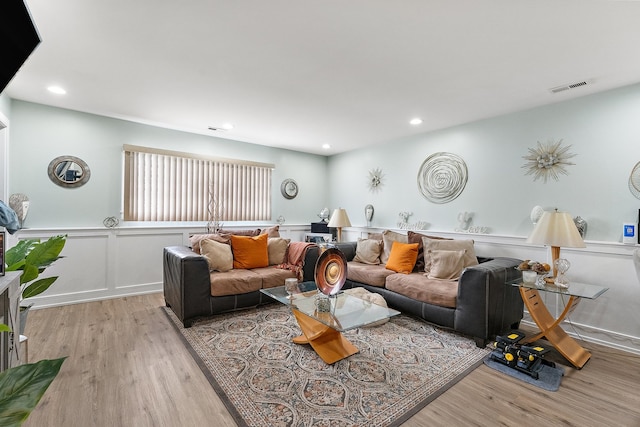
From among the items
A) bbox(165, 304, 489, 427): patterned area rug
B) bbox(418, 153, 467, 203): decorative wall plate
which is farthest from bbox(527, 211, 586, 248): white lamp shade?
bbox(418, 153, 467, 203): decorative wall plate

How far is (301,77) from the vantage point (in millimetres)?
2654

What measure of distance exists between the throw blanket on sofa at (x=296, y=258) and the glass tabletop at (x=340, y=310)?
2.71 ft

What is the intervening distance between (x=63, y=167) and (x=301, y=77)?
318 cm

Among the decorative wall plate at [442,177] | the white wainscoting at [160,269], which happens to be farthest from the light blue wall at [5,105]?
the decorative wall plate at [442,177]

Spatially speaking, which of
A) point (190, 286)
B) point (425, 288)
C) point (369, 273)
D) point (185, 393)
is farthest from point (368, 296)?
point (185, 393)

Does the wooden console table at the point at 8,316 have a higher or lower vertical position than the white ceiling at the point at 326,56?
lower

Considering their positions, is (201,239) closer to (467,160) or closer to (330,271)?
(330,271)

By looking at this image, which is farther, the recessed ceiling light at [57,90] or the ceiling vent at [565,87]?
the recessed ceiling light at [57,90]

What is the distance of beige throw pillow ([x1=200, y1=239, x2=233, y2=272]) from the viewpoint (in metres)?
3.34

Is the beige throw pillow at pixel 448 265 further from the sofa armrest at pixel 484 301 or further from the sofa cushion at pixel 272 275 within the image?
the sofa cushion at pixel 272 275

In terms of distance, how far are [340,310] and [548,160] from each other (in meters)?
2.84

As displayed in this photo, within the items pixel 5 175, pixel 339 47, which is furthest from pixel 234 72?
pixel 5 175

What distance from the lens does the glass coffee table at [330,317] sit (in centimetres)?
213

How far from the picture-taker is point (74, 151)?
11.9ft
